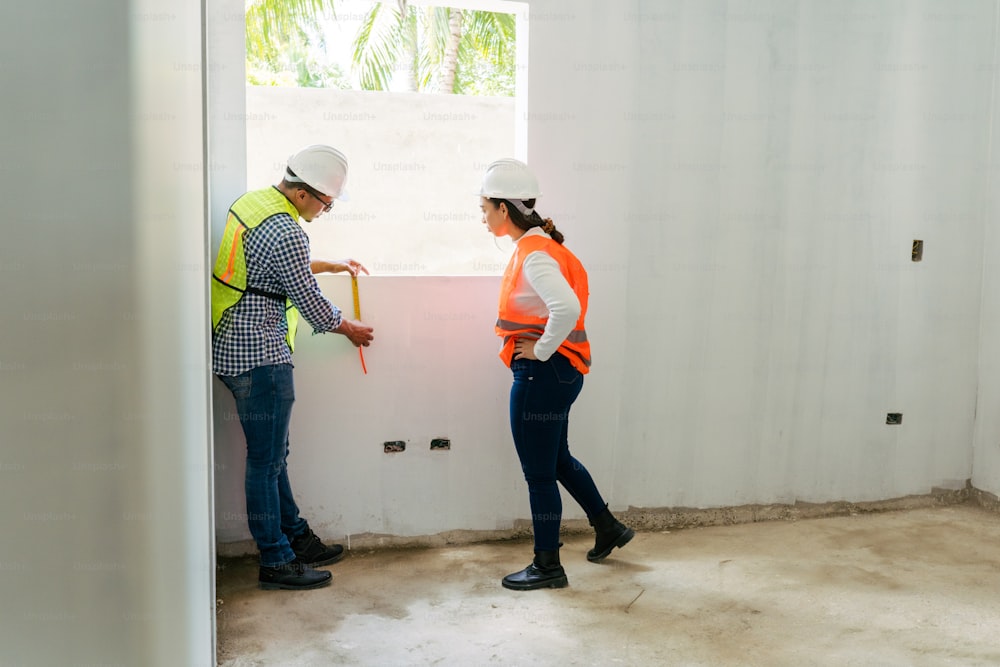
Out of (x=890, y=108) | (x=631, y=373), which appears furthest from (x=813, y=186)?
(x=631, y=373)

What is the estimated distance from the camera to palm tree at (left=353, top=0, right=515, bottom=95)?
11.7m

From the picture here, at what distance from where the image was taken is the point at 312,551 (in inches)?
137

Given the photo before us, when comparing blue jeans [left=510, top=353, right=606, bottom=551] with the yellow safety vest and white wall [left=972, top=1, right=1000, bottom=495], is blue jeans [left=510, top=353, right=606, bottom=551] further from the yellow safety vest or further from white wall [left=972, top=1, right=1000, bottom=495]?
white wall [left=972, top=1, right=1000, bottom=495]

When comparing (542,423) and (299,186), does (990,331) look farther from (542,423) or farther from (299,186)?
(299,186)

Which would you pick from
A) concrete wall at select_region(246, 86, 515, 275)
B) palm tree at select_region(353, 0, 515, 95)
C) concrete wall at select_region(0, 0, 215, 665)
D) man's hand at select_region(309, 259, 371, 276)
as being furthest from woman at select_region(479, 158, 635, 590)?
palm tree at select_region(353, 0, 515, 95)

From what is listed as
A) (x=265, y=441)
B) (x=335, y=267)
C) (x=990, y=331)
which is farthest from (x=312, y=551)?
(x=990, y=331)

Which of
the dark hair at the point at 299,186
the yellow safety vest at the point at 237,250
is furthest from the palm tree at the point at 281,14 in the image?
the yellow safety vest at the point at 237,250

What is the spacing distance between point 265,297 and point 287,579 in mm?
1104

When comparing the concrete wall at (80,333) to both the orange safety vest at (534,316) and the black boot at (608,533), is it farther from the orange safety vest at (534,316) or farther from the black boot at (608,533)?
the black boot at (608,533)

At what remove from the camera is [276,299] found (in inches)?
122

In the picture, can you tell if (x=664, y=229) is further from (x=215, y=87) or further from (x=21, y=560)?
(x=21, y=560)

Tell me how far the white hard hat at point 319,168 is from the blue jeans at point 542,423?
3.22 feet

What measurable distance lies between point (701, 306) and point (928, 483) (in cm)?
167

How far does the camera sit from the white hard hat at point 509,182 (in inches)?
125
